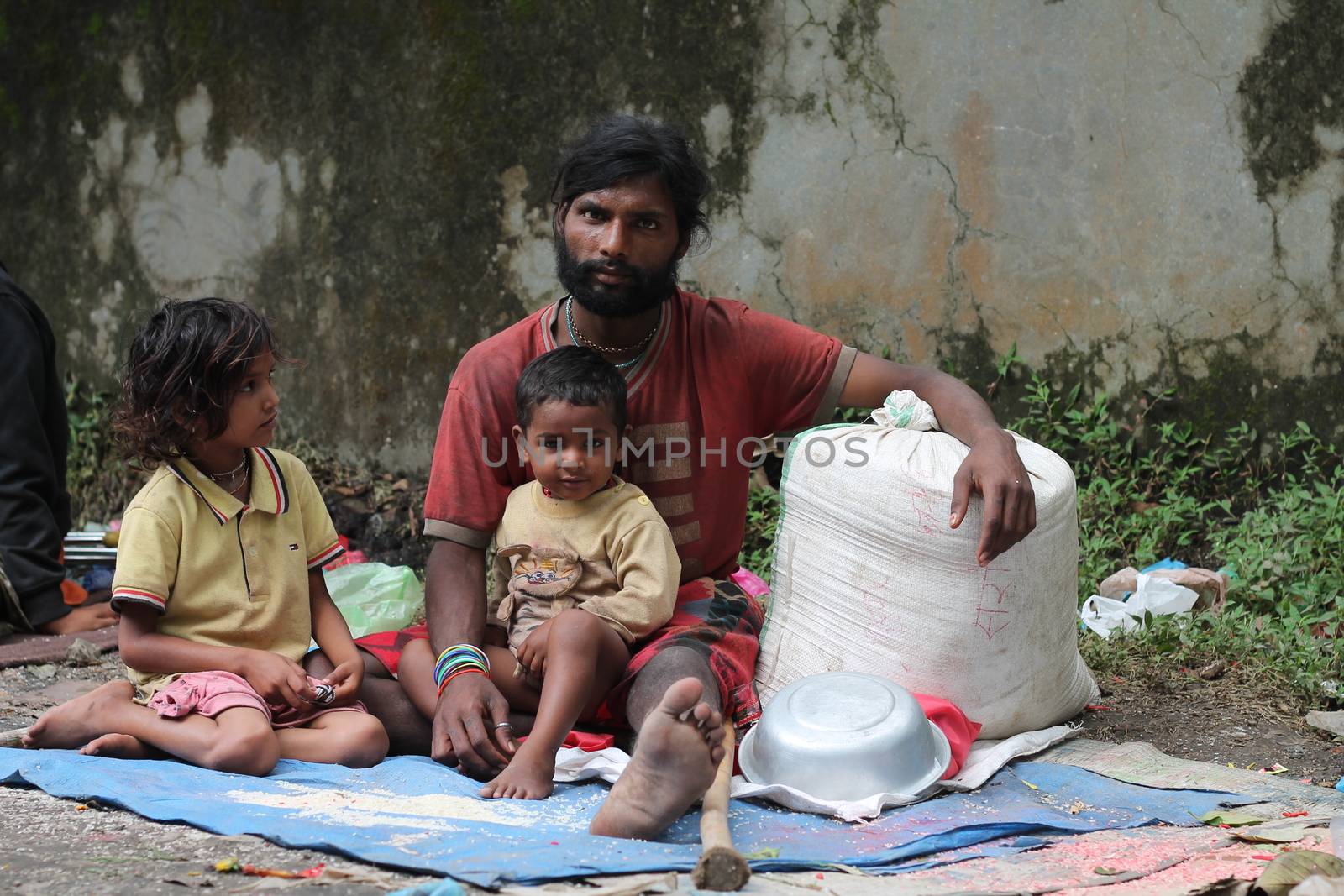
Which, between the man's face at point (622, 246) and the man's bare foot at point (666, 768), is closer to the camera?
the man's bare foot at point (666, 768)

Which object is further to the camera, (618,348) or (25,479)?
(25,479)

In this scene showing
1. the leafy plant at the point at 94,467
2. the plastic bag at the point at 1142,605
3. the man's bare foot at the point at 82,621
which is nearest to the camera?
Result: the plastic bag at the point at 1142,605

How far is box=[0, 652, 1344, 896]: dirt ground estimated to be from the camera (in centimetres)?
189

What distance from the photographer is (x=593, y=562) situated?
2.80m

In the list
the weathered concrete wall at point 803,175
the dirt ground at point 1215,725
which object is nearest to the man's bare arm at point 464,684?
the dirt ground at point 1215,725

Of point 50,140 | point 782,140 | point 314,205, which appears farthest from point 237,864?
point 50,140

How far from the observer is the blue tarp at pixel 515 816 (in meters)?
2.03

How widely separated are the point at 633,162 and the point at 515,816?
1470mm

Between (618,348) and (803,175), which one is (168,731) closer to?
(618,348)

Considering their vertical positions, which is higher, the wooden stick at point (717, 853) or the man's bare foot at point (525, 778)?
the wooden stick at point (717, 853)

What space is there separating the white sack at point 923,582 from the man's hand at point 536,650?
2.02 feet

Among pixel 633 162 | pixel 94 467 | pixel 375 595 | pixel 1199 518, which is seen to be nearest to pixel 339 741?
pixel 633 162

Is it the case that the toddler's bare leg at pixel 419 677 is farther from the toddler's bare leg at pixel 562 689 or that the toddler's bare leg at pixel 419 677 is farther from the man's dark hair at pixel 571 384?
the man's dark hair at pixel 571 384

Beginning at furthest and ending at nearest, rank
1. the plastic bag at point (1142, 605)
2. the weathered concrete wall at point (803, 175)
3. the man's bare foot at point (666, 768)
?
the weathered concrete wall at point (803, 175)
the plastic bag at point (1142, 605)
the man's bare foot at point (666, 768)
